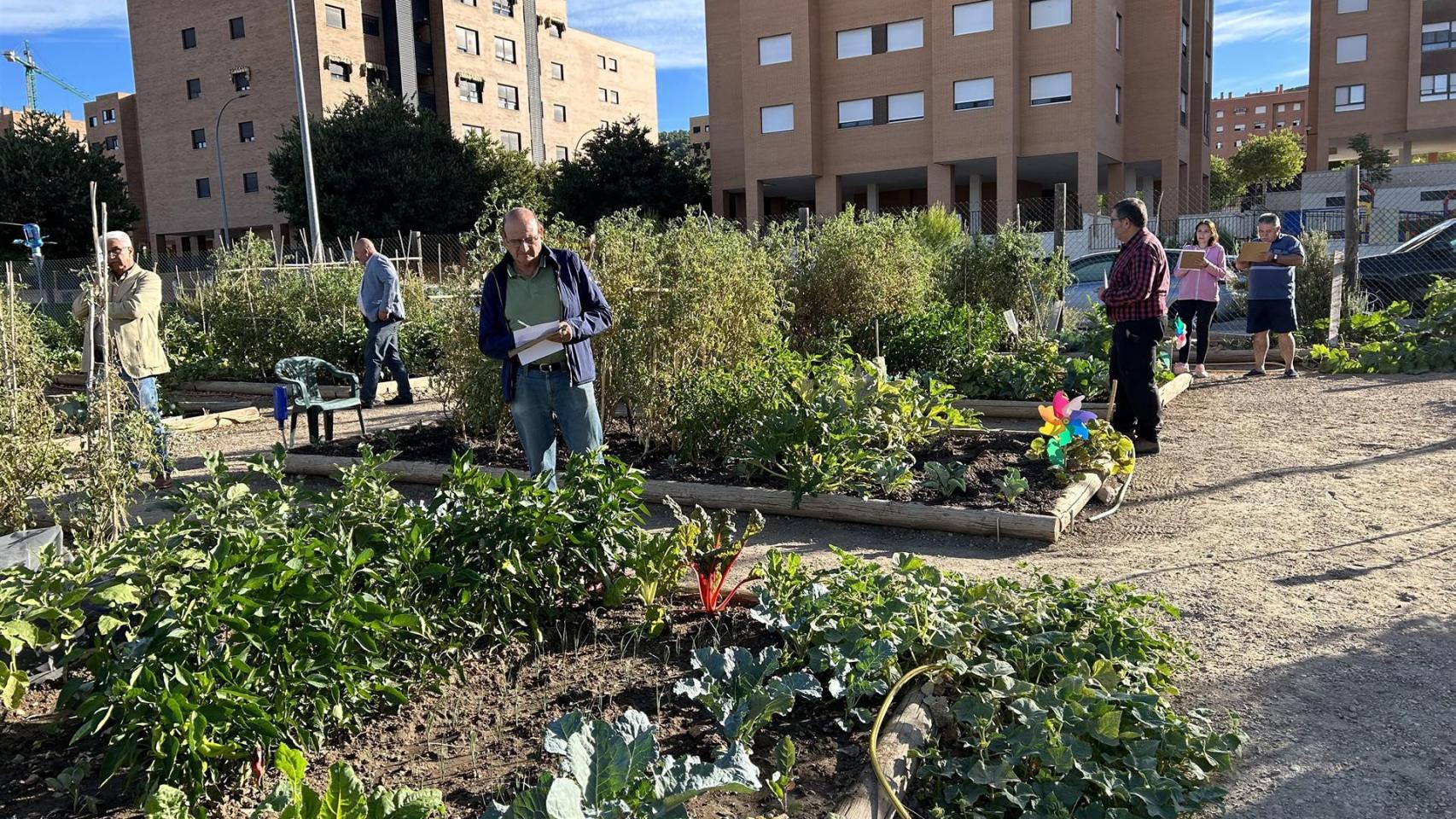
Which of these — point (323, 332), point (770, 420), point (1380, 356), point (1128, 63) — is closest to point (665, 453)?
point (770, 420)

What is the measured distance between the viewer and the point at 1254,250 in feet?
32.7

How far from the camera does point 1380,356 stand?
34.7ft

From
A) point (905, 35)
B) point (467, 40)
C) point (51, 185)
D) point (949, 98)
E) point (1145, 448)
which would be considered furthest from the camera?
Answer: point (467, 40)

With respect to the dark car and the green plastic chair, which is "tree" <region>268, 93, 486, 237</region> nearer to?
the green plastic chair

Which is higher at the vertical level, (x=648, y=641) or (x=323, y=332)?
(x=323, y=332)

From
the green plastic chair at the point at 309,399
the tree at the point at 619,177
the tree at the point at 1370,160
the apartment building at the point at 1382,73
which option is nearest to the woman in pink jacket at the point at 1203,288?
the green plastic chair at the point at 309,399

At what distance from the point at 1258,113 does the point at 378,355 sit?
154649 mm

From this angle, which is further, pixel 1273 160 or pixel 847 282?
pixel 1273 160

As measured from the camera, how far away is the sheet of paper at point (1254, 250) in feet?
32.6

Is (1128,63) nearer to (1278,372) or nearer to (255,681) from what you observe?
(1278,372)

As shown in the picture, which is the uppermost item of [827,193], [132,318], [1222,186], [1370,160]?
[1222,186]

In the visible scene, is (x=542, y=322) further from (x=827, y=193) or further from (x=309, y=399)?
(x=827, y=193)

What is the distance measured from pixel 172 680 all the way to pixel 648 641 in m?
1.66

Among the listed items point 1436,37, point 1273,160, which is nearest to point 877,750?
point 1436,37
